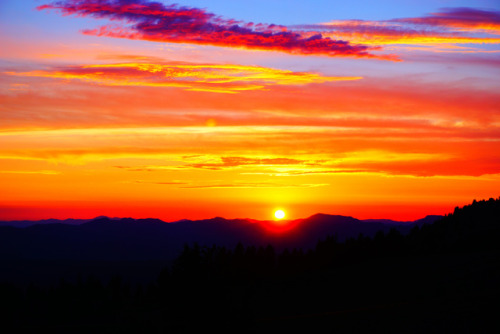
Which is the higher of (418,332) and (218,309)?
(218,309)

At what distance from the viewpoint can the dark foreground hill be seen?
29.8 meters

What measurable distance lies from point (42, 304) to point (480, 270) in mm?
73011

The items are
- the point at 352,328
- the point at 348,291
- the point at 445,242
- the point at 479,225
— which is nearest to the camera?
the point at 352,328

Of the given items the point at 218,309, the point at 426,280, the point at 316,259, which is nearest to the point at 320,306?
the point at 426,280

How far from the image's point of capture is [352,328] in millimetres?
40281

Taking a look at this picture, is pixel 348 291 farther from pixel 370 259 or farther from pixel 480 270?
pixel 370 259

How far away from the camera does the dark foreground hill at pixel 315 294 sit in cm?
2977

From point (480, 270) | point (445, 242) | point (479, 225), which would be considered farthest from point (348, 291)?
point (479, 225)

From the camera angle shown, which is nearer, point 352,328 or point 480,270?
point 352,328

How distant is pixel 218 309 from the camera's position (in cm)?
2928

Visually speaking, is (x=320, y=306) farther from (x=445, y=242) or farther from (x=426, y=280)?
(x=445, y=242)

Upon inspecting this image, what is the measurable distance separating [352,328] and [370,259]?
7146cm

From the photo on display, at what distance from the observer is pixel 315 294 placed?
2921 inches

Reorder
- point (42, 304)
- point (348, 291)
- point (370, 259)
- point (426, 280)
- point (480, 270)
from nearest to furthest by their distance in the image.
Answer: point (480, 270)
point (426, 280)
point (348, 291)
point (42, 304)
point (370, 259)
